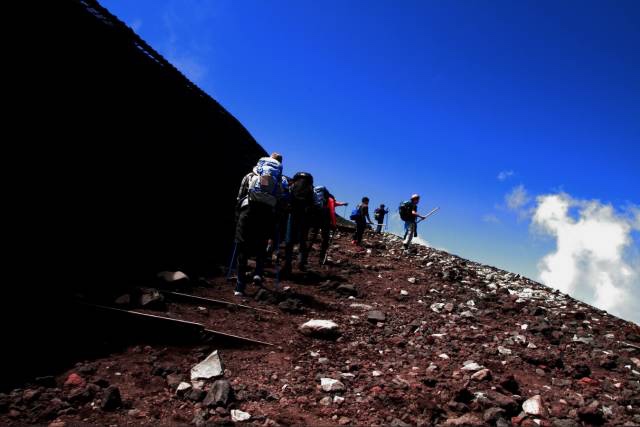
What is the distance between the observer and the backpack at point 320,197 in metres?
10.1

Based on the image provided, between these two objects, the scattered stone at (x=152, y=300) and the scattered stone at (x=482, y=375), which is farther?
the scattered stone at (x=152, y=300)

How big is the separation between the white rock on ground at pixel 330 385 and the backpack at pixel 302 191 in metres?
5.38

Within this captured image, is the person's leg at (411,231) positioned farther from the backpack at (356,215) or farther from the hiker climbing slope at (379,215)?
the hiker climbing slope at (379,215)

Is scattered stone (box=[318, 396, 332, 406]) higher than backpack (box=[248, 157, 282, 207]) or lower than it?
lower

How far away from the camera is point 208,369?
4227mm

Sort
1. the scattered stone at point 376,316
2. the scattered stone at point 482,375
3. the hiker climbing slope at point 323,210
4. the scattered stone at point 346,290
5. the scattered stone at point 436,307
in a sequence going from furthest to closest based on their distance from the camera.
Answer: the hiker climbing slope at point 323,210 < the scattered stone at point 346,290 < the scattered stone at point 436,307 < the scattered stone at point 376,316 < the scattered stone at point 482,375

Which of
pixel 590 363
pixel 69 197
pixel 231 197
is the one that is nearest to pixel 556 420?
pixel 590 363

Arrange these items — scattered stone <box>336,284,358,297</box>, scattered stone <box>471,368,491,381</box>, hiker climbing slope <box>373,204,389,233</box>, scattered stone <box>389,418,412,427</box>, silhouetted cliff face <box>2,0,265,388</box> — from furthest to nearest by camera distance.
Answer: hiker climbing slope <box>373,204,389,233</box>
scattered stone <box>336,284,358,297</box>
silhouetted cliff face <box>2,0,265,388</box>
scattered stone <box>471,368,491,381</box>
scattered stone <box>389,418,412,427</box>

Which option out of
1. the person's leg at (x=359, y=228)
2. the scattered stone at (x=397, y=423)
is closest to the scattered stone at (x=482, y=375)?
the scattered stone at (x=397, y=423)

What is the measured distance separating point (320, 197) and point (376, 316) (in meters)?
4.28

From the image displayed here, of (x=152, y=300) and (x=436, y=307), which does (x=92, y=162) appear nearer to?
(x=152, y=300)

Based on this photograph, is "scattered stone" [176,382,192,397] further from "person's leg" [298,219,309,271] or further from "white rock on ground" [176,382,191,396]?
"person's leg" [298,219,309,271]

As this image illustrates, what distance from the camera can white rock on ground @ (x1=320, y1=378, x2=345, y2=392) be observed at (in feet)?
13.6

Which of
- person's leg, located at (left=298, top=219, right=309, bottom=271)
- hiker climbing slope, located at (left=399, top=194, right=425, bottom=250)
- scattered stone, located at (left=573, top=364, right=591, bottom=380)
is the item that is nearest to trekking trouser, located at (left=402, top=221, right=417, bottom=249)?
hiker climbing slope, located at (left=399, top=194, right=425, bottom=250)
